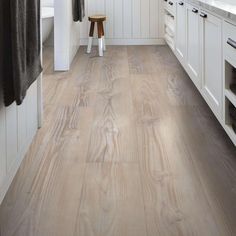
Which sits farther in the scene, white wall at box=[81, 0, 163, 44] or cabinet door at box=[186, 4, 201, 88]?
white wall at box=[81, 0, 163, 44]

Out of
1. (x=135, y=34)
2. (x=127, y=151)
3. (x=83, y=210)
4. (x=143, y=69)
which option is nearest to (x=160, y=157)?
(x=127, y=151)

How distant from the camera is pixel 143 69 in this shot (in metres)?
4.19

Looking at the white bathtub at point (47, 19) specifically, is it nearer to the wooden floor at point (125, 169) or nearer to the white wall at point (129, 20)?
the white wall at point (129, 20)

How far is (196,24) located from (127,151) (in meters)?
1.14

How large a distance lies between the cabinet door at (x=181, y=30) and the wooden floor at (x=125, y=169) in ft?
1.21

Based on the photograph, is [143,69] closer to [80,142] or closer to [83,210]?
[80,142]

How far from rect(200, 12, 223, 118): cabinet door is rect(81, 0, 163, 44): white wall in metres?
3.15

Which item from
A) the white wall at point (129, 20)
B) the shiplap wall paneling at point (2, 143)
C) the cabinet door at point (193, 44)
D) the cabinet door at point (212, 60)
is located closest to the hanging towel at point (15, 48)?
the shiplap wall paneling at point (2, 143)

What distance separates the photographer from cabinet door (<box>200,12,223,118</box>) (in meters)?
2.15

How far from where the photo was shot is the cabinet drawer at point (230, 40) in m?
1.81

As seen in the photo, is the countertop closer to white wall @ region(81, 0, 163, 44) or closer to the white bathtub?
the white bathtub

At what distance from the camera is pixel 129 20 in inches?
224

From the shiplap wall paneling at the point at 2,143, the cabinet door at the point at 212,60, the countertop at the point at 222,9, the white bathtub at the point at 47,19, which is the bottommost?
the shiplap wall paneling at the point at 2,143

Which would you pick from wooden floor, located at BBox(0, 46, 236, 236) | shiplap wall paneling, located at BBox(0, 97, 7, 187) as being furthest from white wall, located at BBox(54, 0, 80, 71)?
shiplap wall paneling, located at BBox(0, 97, 7, 187)
